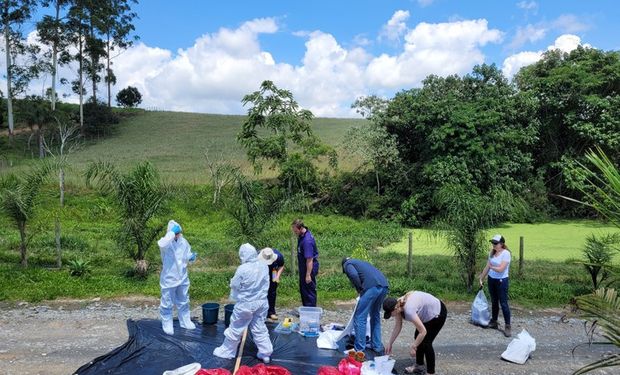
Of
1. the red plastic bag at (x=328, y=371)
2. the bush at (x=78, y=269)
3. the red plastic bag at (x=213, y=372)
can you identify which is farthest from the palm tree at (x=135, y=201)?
the red plastic bag at (x=328, y=371)

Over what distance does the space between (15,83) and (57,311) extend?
2985 centimetres

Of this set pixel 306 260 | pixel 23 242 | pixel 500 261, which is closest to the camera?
pixel 500 261

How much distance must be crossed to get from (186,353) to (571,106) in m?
21.0

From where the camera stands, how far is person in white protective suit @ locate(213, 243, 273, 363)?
6.00m

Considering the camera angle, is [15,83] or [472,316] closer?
[472,316]

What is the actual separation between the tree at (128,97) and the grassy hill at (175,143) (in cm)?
810

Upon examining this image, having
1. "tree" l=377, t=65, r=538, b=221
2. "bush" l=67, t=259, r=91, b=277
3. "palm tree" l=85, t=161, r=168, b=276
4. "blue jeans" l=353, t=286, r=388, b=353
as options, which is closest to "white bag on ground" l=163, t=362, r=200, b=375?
"blue jeans" l=353, t=286, r=388, b=353

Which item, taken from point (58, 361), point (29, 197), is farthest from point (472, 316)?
point (29, 197)

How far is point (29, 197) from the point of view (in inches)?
419

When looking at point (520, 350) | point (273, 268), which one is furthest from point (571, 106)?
point (273, 268)

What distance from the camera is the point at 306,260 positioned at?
7676 millimetres

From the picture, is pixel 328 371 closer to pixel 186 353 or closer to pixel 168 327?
pixel 186 353

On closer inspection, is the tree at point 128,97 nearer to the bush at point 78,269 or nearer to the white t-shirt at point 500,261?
the bush at point 78,269

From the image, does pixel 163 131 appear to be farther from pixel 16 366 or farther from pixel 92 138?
pixel 16 366
